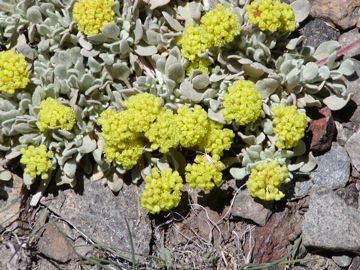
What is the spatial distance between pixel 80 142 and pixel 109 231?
75 centimetres

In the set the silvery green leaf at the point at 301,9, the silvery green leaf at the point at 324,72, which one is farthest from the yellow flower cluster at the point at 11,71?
the silvery green leaf at the point at 324,72

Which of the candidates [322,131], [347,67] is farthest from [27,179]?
[347,67]

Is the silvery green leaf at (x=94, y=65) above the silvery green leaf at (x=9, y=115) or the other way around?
above

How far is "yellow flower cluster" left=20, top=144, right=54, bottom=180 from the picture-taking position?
3955 millimetres

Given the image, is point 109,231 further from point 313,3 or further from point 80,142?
point 313,3

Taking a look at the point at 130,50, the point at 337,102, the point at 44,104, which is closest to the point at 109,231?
the point at 44,104

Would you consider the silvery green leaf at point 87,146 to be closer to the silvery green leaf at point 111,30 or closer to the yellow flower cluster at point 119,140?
the yellow flower cluster at point 119,140

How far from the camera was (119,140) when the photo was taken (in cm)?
389

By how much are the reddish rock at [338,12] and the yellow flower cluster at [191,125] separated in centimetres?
148

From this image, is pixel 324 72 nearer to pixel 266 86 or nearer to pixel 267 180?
pixel 266 86

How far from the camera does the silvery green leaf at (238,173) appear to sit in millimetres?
4098

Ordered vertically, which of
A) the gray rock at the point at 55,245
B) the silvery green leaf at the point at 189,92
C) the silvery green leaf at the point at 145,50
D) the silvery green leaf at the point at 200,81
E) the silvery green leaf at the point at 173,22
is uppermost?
the silvery green leaf at the point at 173,22

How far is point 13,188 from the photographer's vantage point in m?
4.26

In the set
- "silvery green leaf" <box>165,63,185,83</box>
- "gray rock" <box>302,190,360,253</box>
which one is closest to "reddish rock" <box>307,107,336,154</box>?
"gray rock" <box>302,190,360,253</box>
